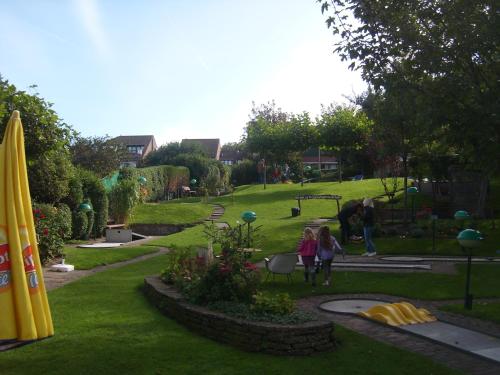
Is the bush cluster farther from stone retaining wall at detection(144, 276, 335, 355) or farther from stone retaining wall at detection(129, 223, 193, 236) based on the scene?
stone retaining wall at detection(129, 223, 193, 236)

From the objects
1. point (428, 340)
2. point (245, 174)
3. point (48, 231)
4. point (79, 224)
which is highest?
point (245, 174)

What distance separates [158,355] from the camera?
6.50 metres

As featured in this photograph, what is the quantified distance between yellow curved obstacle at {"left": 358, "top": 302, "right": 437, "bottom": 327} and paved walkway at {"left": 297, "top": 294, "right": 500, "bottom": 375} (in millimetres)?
142

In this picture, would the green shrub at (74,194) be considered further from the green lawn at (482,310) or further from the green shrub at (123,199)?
the green lawn at (482,310)

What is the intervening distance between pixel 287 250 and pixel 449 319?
931 centimetres

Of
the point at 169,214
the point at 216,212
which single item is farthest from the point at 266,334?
the point at 216,212

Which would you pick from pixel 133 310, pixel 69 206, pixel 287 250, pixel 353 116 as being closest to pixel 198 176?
pixel 353 116

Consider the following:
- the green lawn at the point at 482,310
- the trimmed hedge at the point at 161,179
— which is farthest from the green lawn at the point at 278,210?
the green lawn at the point at 482,310

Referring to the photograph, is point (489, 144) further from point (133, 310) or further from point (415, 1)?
point (133, 310)

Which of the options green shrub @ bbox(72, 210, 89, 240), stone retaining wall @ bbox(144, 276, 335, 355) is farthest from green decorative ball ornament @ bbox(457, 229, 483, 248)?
green shrub @ bbox(72, 210, 89, 240)

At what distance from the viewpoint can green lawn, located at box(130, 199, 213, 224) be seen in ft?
87.7

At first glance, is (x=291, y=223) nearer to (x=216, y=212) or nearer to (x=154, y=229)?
(x=154, y=229)

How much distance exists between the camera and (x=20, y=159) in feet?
19.9

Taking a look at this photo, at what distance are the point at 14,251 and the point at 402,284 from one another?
8.52 m
